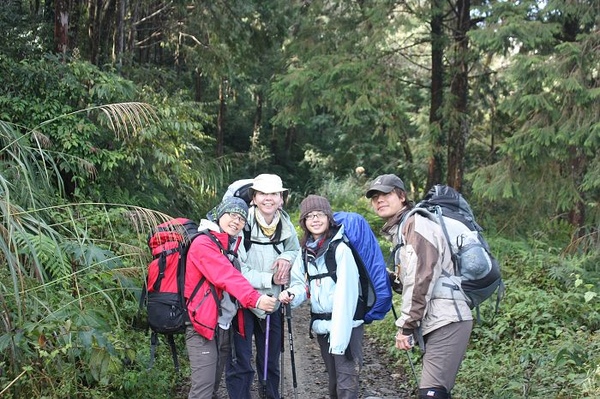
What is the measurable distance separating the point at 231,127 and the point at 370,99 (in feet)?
55.8

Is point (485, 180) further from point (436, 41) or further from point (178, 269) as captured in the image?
point (178, 269)

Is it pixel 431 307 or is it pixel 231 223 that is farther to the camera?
pixel 231 223

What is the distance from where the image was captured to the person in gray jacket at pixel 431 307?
344cm

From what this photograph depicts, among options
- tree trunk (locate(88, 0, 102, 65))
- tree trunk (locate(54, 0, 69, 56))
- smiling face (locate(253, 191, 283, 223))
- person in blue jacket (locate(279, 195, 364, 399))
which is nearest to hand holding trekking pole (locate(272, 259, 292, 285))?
person in blue jacket (locate(279, 195, 364, 399))

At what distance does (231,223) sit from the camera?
4.11 m

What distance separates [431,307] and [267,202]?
150cm

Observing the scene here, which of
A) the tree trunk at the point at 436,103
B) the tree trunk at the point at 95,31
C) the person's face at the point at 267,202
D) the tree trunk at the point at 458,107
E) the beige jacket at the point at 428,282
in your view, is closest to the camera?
the beige jacket at the point at 428,282

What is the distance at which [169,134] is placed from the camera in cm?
851

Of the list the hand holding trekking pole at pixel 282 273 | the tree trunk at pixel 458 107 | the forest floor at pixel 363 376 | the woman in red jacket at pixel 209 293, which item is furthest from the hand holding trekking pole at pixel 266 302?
the tree trunk at pixel 458 107

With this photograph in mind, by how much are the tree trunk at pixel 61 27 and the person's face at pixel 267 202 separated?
5089 mm

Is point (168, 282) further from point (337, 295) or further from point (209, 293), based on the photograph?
point (337, 295)

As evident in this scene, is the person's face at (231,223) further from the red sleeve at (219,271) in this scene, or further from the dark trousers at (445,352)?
the dark trousers at (445,352)

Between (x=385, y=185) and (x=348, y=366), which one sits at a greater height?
(x=385, y=185)

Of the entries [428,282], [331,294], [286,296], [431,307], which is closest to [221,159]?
[286,296]
